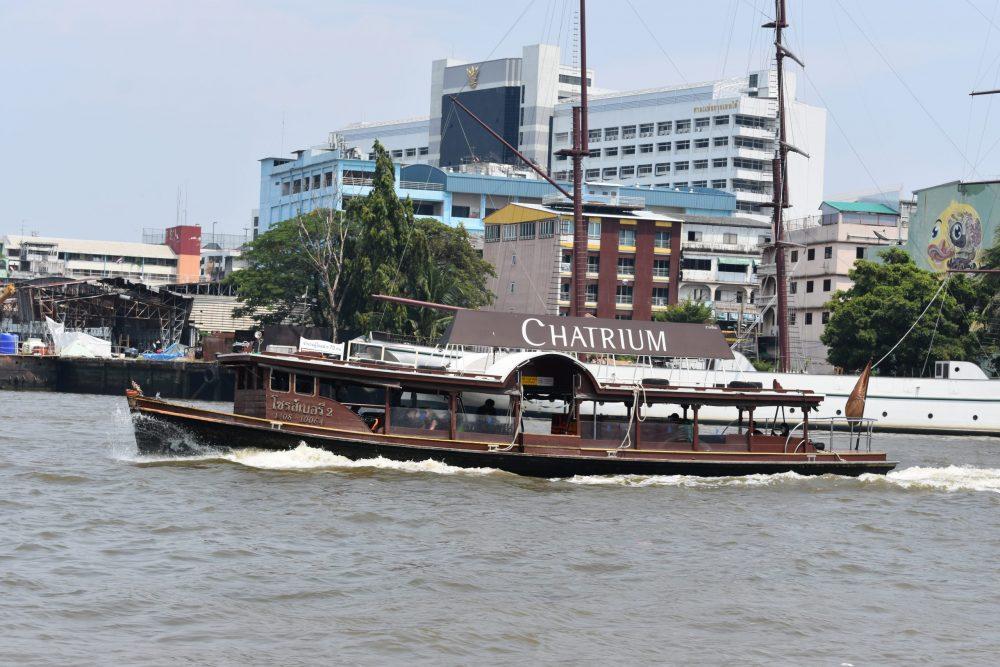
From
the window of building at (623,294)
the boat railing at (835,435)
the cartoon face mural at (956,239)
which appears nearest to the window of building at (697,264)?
the window of building at (623,294)

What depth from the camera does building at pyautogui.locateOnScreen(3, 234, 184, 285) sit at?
123m

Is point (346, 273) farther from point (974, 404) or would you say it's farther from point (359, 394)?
point (359, 394)

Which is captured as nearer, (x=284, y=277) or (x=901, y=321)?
(x=901, y=321)

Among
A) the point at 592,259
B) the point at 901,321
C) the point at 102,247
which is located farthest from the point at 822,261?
the point at 102,247

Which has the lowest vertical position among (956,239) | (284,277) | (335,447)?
(335,447)

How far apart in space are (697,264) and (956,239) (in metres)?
20.4

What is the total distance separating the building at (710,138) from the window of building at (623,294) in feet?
118

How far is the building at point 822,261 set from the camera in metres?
71.9

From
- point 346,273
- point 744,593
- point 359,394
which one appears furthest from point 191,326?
point 744,593

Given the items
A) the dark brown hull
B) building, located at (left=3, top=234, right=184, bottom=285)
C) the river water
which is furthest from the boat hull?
building, located at (left=3, top=234, right=184, bottom=285)

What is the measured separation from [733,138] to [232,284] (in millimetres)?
48572

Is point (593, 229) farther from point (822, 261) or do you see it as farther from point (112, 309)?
point (112, 309)

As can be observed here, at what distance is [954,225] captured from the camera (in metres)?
64.4

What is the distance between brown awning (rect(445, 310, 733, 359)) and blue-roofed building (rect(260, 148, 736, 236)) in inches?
2281
